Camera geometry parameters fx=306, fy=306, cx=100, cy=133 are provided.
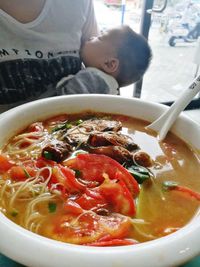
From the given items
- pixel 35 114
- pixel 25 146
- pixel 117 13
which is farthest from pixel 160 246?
pixel 117 13

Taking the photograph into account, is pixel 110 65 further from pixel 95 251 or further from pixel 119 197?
pixel 95 251

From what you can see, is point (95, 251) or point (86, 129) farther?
point (86, 129)

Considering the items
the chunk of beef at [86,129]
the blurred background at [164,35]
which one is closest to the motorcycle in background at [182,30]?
the blurred background at [164,35]

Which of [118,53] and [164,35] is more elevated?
[118,53]

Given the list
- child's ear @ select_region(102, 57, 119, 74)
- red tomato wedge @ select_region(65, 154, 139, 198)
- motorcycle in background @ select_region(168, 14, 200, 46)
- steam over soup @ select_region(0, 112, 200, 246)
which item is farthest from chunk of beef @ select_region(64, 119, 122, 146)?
motorcycle in background @ select_region(168, 14, 200, 46)

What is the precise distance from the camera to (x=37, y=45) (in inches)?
50.4

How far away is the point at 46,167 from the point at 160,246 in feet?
1.18

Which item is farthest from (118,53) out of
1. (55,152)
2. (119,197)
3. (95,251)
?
(95,251)

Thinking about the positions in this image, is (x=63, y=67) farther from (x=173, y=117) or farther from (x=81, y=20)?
(x=173, y=117)

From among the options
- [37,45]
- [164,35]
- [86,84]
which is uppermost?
[37,45]

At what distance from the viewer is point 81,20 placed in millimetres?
1406

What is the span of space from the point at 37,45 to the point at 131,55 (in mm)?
511

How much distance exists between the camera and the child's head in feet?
4.86

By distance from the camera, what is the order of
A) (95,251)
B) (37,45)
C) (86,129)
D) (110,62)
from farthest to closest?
(110,62), (37,45), (86,129), (95,251)
